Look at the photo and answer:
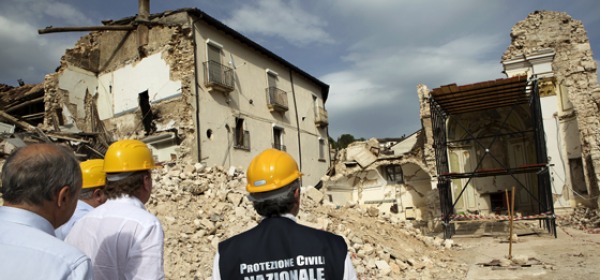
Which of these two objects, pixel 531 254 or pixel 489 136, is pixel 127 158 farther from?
pixel 489 136

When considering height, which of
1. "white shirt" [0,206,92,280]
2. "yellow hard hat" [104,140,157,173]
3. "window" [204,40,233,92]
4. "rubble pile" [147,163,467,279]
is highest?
"window" [204,40,233,92]

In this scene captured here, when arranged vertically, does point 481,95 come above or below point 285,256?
above

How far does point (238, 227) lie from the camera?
8.37 m

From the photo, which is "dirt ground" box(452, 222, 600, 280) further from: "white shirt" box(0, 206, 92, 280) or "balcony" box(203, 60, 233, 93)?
"balcony" box(203, 60, 233, 93)

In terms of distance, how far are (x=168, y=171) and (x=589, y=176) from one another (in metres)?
14.0

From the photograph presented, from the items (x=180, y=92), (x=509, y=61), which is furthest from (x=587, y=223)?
(x=180, y=92)

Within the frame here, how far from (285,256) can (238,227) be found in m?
6.83

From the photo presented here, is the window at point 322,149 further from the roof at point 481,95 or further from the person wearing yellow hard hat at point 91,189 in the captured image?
the person wearing yellow hard hat at point 91,189

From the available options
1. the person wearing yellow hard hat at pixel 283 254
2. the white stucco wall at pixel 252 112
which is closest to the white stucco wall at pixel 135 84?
the white stucco wall at pixel 252 112

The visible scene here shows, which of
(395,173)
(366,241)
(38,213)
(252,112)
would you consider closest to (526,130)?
(395,173)

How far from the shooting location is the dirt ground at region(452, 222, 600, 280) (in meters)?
7.35

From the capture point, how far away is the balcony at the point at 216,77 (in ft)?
54.7

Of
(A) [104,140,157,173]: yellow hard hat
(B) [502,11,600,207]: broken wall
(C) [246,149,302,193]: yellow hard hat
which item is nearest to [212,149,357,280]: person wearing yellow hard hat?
(C) [246,149,302,193]: yellow hard hat

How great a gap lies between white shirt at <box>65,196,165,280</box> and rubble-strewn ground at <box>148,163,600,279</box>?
15.0 feet
